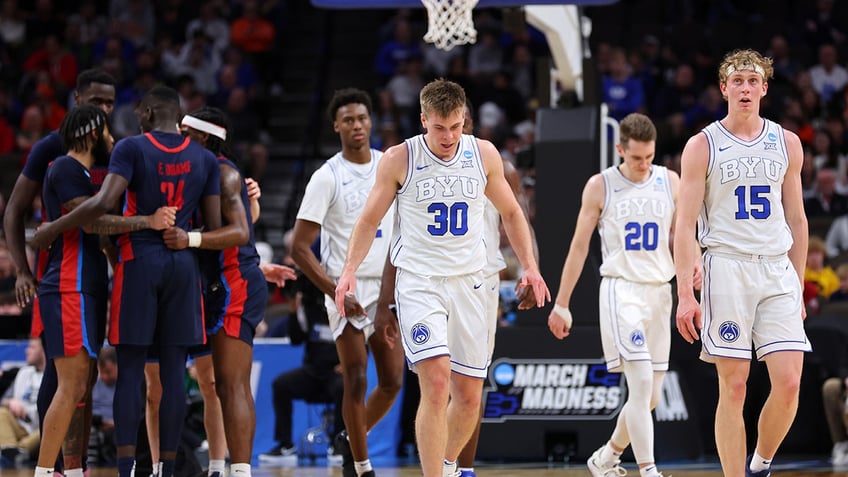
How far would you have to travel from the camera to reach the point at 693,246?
654 centimetres

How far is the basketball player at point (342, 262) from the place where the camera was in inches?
307

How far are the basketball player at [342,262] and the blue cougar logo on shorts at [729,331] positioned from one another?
2.17m

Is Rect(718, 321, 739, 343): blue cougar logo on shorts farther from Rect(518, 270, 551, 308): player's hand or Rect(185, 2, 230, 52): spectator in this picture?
Rect(185, 2, 230, 52): spectator

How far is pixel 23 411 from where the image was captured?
10961 mm

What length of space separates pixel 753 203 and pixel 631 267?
1.51 meters

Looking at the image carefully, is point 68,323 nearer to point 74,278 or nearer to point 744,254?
point 74,278

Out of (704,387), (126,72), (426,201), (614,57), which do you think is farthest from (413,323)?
(126,72)

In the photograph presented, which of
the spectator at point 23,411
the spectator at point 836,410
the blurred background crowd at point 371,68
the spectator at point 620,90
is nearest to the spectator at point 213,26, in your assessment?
the blurred background crowd at point 371,68

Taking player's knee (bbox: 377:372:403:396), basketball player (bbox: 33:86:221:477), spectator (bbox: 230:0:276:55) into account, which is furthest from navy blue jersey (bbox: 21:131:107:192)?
spectator (bbox: 230:0:276:55)

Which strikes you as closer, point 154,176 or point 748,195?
point 748,195

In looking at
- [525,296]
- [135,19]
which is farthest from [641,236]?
[135,19]

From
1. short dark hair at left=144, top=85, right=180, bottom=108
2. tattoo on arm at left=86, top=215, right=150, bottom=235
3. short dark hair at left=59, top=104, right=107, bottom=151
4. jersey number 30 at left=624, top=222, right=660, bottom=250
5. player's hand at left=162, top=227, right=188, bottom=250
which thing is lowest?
player's hand at left=162, top=227, right=188, bottom=250

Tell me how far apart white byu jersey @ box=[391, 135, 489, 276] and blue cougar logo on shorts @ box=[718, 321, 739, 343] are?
1287mm

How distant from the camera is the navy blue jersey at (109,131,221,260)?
682 cm
